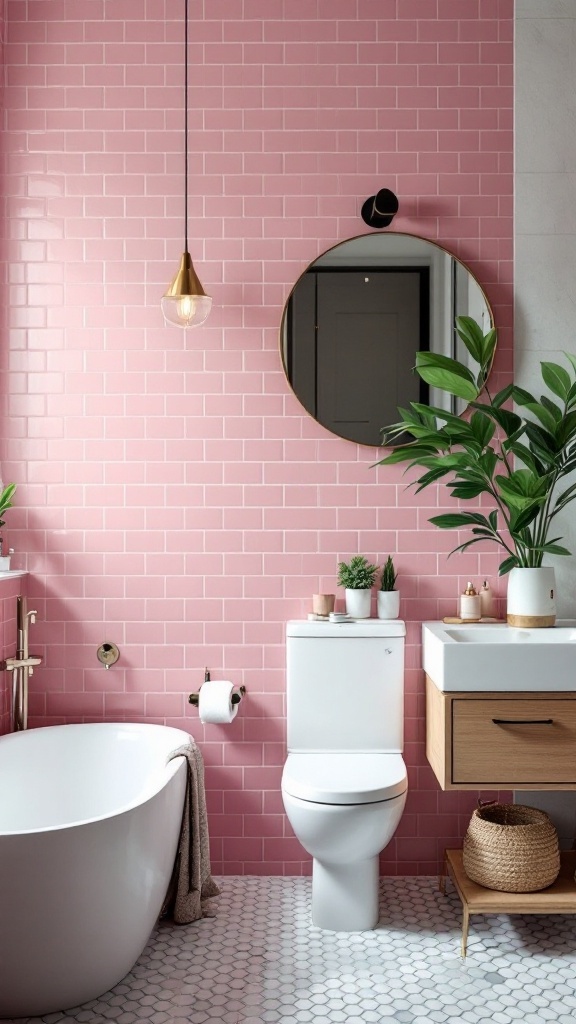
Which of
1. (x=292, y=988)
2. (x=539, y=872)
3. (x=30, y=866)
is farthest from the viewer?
(x=539, y=872)

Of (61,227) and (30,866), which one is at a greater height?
(61,227)

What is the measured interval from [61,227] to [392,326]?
1.24m

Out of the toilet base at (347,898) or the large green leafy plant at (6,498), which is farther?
the large green leafy plant at (6,498)

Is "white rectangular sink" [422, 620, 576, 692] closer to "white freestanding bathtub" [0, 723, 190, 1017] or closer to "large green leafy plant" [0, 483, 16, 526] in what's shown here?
"white freestanding bathtub" [0, 723, 190, 1017]

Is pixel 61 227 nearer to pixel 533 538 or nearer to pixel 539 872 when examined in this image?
pixel 533 538

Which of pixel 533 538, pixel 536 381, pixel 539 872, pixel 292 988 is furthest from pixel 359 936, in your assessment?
pixel 536 381

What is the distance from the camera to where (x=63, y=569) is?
10.1ft

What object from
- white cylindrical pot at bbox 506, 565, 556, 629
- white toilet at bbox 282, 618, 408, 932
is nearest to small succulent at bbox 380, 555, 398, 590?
white toilet at bbox 282, 618, 408, 932

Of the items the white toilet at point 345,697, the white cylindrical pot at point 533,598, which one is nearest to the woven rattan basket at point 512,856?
the white toilet at point 345,697

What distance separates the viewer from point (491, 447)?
2891 millimetres

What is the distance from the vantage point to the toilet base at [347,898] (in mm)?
2641

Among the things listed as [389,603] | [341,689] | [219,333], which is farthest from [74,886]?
[219,333]

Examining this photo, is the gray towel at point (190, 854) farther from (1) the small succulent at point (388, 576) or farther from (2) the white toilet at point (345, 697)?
(1) the small succulent at point (388, 576)

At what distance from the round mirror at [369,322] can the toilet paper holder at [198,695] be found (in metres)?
0.98
